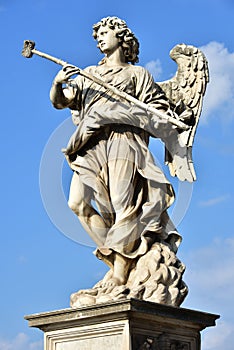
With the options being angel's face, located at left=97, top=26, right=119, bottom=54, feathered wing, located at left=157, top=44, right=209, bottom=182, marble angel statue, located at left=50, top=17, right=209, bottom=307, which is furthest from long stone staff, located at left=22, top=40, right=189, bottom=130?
angel's face, located at left=97, top=26, right=119, bottom=54

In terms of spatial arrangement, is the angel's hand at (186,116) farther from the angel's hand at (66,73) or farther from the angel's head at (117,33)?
the angel's hand at (66,73)

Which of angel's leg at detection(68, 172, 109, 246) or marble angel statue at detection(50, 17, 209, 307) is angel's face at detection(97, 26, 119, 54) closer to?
marble angel statue at detection(50, 17, 209, 307)

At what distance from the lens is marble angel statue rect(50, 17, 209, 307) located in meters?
10.1

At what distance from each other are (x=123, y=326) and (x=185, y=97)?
10.5ft

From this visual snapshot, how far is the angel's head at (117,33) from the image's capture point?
10961mm

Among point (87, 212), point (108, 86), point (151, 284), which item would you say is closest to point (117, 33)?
point (108, 86)

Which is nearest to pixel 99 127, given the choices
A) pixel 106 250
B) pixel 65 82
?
pixel 65 82

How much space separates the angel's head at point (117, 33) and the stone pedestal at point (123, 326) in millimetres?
3373

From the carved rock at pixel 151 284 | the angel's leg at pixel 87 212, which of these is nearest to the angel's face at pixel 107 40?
the angel's leg at pixel 87 212

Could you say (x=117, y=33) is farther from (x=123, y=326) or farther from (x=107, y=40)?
(x=123, y=326)

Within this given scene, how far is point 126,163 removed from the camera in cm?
1046

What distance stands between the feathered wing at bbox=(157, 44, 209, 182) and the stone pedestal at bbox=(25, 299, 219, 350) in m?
1.73

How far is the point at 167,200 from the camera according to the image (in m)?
10.5

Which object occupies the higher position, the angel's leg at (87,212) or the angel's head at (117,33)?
the angel's head at (117,33)
